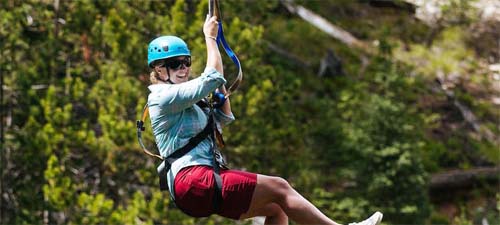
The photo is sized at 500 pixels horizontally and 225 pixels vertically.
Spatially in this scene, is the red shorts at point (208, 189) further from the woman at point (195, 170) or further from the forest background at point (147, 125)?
the forest background at point (147, 125)

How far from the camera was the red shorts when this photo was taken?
6.52 meters

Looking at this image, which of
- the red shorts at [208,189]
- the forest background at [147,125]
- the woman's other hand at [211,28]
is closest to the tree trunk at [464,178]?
the forest background at [147,125]

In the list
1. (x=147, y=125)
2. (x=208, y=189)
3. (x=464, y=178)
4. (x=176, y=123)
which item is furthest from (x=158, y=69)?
(x=464, y=178)

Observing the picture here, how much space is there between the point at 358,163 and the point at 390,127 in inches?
36.2

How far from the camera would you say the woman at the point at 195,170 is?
6527 millimetres

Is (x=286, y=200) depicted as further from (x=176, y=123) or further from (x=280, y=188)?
(x=176, y=123)

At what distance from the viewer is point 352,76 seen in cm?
2580

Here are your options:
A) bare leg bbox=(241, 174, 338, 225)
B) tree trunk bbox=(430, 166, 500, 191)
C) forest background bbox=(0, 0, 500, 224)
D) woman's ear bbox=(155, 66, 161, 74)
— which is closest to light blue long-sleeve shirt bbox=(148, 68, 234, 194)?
woman's ear bbox=(155, 66, 161, 74)

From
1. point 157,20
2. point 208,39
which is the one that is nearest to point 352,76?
point 157,20

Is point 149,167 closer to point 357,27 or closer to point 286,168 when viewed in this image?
point 286,168

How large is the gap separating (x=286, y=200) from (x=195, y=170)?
1.83 ft

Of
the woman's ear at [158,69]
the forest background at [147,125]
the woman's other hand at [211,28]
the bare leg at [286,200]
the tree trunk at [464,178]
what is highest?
the woman's other hand at [211,28]

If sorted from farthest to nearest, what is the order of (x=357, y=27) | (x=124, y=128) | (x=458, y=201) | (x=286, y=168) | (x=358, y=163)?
(x=357, y=27), (x=458, y=201), (x=358, y=163), (x=286, y=168), (x=124, y=128)

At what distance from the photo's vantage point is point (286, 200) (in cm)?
659
